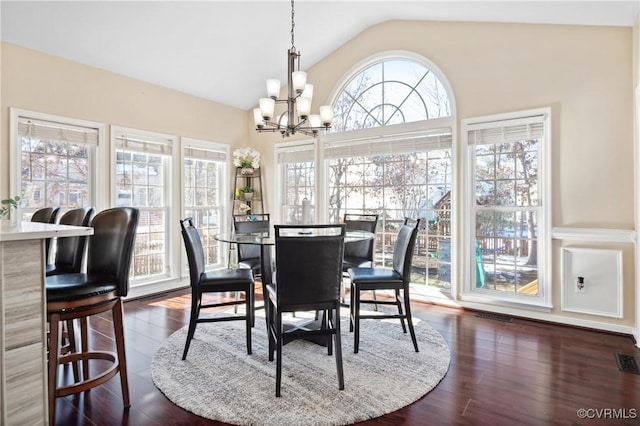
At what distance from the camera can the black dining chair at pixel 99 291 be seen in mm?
1683

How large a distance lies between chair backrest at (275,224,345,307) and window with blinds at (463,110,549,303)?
2.27 m

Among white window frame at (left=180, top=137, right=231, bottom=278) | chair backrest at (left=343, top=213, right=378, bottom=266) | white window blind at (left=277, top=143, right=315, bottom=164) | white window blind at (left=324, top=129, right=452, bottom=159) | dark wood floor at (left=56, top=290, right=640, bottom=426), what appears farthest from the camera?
white window blind at (left=277, top=143, right=315, bottom=164)

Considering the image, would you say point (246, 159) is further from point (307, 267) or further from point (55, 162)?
point (307, 267)

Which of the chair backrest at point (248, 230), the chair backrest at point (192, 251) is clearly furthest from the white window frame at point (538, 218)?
the chair backrest at point (192, 251)

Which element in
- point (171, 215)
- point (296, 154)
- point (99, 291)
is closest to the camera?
point (99, 291)

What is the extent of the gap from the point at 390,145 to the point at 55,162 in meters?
3.67

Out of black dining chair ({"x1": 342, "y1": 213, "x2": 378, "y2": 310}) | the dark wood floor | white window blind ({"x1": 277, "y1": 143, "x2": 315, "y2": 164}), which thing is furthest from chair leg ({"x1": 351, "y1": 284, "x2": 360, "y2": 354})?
white window blind ({"x1": 277, "y1": 143, "x2": 315, "y2": 164})

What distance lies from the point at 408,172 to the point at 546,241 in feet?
5.32

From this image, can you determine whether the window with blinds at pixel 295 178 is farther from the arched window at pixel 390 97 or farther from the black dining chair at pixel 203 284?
the black dining chair at pixel 203 284

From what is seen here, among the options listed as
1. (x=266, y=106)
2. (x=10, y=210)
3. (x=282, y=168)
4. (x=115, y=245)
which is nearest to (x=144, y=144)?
(x=10, y=210)

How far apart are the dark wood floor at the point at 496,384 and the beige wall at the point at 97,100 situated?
219 cm

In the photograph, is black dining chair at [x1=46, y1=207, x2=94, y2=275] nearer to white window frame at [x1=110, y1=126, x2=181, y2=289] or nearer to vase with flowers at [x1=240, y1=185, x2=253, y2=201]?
white window frame at [x1=110, y1=126, x2=181, y2=289]

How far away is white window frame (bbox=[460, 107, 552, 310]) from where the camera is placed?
3379mm

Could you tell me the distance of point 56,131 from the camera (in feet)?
11.8
